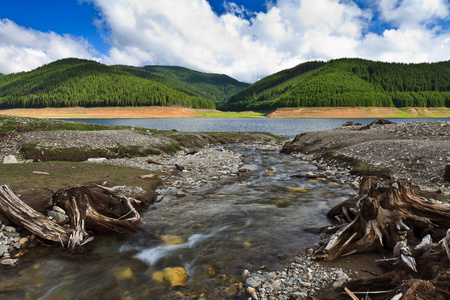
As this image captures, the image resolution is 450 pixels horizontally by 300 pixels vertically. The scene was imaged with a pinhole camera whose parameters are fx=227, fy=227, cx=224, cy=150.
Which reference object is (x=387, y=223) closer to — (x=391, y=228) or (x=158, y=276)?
(x=391, y=228)

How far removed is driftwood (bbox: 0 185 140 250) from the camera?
6988 mm

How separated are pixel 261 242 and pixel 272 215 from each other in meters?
2.45

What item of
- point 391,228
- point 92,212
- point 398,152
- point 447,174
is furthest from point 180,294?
point 398,152

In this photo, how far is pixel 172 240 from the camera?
7.78 metres

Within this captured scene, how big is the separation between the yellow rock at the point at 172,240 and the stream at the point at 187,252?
0.03m

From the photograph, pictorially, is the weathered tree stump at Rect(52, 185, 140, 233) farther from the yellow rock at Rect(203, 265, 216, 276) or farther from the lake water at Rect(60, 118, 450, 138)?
the lake water at Rect(60, 118, 450, 138)

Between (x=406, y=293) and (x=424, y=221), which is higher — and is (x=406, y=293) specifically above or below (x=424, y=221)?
above

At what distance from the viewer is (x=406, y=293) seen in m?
3.09

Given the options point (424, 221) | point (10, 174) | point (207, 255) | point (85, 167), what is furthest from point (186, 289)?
point (85, 167)

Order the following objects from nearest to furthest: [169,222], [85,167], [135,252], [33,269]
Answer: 1. [33,269]
2. [135,252]
3. [169,222]
4. [85,167]

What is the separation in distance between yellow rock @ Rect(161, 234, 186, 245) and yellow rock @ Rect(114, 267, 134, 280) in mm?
1554

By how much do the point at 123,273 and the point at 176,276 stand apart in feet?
4.84

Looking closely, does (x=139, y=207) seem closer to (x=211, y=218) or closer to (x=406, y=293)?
(x=211, y=218)

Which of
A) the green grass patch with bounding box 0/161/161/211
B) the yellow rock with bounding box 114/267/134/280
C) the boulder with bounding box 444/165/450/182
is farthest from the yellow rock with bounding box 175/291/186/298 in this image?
the boulder with bounding box 444/165/450/182
